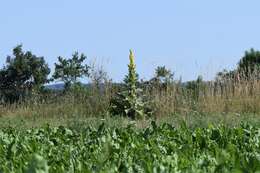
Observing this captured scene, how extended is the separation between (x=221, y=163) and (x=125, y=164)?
1.35ft

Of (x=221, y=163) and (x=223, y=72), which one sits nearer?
(x=221, y=163)

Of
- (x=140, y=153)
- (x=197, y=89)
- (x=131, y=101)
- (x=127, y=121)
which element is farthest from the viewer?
(x=197, y=89)

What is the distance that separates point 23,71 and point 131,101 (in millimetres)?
14953

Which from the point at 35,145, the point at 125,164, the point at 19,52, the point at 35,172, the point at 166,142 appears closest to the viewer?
the point at 35,172

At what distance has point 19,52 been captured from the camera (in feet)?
101

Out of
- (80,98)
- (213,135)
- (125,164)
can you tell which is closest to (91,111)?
(80,98)

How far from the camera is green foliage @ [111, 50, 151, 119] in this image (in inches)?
628

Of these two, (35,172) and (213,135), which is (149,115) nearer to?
(213,135)

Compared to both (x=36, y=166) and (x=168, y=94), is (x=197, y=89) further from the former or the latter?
(x=36, y=166)

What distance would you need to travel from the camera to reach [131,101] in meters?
16.1

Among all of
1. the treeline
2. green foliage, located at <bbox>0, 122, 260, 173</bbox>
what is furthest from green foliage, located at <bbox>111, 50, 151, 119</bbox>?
green foliage, located at <bbox>0, 122, 260, 173</bbox>

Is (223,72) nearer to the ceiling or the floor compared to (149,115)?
nearer to the ceiling

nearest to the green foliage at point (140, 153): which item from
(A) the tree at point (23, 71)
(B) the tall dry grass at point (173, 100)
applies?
(B) the tall dry grass at point (173, 100)

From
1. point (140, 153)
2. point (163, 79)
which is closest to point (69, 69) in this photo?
point (163, 79)
